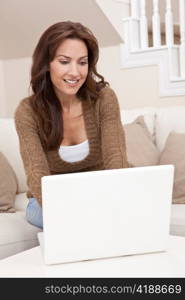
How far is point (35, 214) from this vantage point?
2.02 metres

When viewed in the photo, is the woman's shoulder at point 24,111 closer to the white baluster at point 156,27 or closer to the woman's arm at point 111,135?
the woman's arm at point 111,135

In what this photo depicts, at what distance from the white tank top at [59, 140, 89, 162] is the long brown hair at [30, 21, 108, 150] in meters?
0.04

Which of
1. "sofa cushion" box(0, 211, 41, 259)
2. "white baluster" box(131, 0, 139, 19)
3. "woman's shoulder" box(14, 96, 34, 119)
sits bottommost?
"sofa cushion" box(0, 211, 41, 259)

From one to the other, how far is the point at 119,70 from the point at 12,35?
864mm

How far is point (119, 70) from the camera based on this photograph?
3600 millimetres

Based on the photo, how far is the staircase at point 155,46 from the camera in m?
3.40

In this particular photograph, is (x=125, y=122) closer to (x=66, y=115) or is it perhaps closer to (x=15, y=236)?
(x=66, y=115)

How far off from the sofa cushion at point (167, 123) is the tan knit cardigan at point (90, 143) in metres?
0.75

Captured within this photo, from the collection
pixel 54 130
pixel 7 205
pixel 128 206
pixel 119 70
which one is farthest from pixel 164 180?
pixel 119 70

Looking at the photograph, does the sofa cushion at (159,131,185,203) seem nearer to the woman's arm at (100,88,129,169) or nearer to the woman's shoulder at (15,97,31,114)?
the woman's arm at (100,88,129,169)

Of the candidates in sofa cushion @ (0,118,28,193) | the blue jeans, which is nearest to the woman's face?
the blue jeans

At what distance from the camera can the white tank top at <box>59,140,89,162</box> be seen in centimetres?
202

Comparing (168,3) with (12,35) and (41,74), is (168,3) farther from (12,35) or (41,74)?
(41,74)

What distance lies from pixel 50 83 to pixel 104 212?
2.51ft
